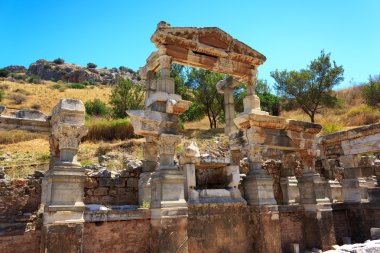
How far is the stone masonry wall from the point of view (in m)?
9.49

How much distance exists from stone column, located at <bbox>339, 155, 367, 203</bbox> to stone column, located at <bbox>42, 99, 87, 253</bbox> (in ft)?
32.8

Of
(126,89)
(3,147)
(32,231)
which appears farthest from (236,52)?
(126,89)

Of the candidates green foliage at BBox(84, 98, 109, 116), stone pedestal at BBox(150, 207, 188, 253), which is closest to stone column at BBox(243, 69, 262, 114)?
stone pedestal at BBox(150, 207, 188, 253)

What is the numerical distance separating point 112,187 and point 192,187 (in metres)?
3.11

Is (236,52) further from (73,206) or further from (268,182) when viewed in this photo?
(73,206)

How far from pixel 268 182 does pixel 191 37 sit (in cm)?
507

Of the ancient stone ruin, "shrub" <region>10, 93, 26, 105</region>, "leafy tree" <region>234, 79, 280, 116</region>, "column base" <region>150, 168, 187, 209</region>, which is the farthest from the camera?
"shrub" <region>10, 93, 26, 105</region>

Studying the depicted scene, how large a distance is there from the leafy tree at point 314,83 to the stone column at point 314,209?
2171 cm

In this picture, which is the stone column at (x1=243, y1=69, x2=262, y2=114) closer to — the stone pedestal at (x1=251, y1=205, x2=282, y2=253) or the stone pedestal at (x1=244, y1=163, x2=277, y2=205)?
the stone pedestal at (x1=244, y1=163, x2=277, y2=205)

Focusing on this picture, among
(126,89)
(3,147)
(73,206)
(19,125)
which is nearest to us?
(73,206)

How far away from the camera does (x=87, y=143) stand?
65.1ft

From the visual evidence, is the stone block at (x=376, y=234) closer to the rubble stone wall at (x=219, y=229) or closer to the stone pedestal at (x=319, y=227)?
the stone pedestal at (x=319, y=227)

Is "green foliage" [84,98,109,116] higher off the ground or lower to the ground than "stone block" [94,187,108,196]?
higher

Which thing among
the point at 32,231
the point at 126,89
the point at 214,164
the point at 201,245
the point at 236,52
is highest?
the point at 126,89
